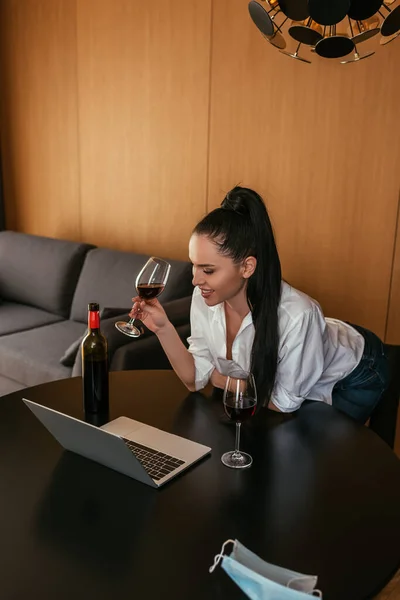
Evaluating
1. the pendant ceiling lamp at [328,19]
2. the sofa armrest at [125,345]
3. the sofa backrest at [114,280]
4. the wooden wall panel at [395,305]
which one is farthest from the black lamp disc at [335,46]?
the sofa backrest at [114,280]

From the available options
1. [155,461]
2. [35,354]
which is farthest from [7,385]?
[155,461]

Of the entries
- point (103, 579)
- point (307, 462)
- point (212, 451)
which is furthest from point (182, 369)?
point (103, 579)

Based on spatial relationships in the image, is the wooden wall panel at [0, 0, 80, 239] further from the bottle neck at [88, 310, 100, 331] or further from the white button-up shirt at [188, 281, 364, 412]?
the bottle neck at [88, 310, 100, 331]

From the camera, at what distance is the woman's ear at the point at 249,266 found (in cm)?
162

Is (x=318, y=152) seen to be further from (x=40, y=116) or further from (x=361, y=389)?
(x=40, y=116)

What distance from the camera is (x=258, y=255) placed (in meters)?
1.63

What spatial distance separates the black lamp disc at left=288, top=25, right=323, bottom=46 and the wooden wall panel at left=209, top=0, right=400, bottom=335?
1.22 metres

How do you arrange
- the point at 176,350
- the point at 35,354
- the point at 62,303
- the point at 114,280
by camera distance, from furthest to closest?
the point at 62,303, the point at 114,280, the point at 35,354, the point at 176,350

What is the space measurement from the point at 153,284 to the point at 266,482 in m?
0.67

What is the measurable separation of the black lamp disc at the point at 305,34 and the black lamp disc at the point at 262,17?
0.07 metres

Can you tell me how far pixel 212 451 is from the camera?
1.32 m

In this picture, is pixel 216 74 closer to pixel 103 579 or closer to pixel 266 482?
pixel 266 482

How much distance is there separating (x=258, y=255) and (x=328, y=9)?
62 cm

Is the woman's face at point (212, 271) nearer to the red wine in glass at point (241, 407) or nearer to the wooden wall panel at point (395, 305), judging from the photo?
the red wine in glass at point (241, 407)
